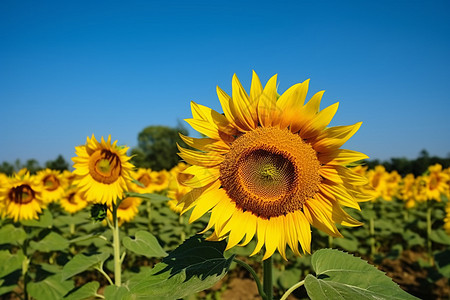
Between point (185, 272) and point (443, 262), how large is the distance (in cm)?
511

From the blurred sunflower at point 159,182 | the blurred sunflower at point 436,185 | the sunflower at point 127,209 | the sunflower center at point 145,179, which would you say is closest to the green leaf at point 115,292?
the sunflower at point 127,209

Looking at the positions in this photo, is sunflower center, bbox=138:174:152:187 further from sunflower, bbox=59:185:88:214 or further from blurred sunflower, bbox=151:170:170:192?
sunflower, bbox=59:185:88:214

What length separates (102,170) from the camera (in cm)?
323

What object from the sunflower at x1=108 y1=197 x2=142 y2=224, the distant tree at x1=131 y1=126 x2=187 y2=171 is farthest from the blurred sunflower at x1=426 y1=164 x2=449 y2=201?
the distant tree at x1=131 y1=126 x2=187 y2=171

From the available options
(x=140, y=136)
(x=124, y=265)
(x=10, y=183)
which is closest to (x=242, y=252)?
(x=124, y=265)

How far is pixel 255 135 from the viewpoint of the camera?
1521 mm

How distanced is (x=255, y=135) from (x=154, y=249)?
4.84 ft

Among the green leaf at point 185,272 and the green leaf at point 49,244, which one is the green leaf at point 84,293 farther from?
the green leaf at point 185,272

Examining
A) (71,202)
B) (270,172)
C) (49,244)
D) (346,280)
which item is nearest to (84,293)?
(49,244)

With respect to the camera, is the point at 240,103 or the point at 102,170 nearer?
the point at 240,103

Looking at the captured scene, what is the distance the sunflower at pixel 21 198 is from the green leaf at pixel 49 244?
0.32 meters

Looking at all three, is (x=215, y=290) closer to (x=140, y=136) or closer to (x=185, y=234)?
(x=185, y=234)

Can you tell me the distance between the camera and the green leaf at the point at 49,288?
11.7ft

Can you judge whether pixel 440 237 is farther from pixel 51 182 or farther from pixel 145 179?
pixel 51 182
